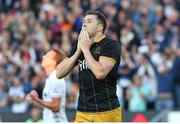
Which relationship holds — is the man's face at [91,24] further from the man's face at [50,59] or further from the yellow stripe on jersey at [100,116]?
the man's face at [50,59]

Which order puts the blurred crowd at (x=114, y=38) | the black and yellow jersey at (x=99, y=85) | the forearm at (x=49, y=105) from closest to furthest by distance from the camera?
1. the black and yellow jersey at (x=99, y=85)
2. the forearm at (x=49, y=105)
3. the blurred crowd at (x=114, y=38)

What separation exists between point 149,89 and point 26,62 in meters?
3.37

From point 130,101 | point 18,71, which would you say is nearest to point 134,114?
point 130,101

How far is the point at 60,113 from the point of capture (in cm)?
1014

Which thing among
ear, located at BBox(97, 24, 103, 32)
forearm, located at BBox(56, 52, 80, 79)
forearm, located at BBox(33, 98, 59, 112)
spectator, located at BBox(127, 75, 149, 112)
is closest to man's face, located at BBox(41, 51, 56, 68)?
forearm, located at BBox(33, 98, 59, 112)

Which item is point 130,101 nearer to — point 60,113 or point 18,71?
point 18,71

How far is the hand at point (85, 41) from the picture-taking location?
848 centimetres

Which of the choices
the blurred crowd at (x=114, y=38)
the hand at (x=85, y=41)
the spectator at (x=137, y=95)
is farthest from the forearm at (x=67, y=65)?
the spectator at (x=137, y=95)

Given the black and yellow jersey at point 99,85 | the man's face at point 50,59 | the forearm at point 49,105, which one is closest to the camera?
the black and yellow jersey at point 99,85

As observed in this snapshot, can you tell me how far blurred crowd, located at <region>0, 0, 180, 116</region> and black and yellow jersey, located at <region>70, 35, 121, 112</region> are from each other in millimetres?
7451

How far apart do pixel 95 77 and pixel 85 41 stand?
17.6 inches

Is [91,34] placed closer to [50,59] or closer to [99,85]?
[99,85]

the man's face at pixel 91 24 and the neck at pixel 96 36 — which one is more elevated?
the man's face at pixel 91 24

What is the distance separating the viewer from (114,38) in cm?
1805
